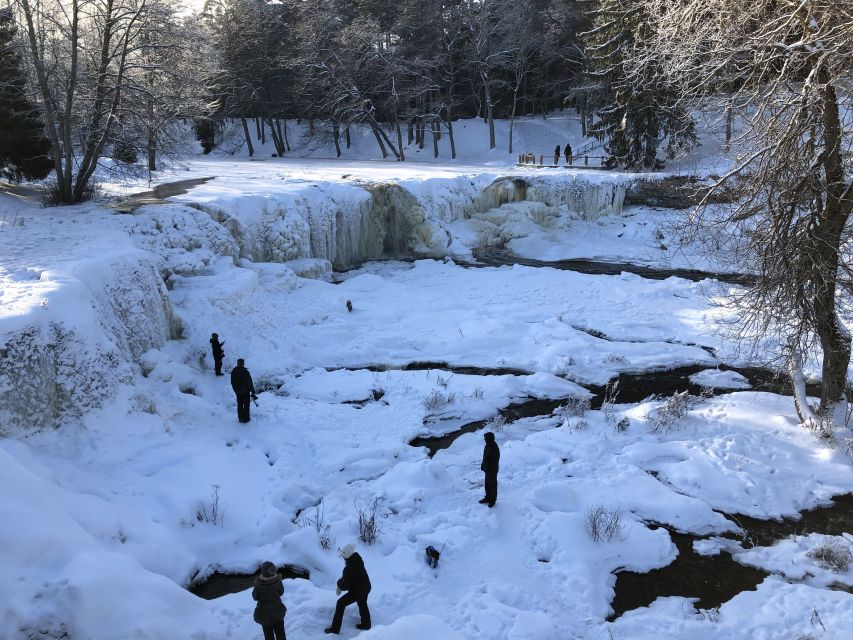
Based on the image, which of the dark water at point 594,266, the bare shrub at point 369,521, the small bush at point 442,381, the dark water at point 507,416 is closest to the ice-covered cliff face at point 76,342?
the bare shrub at point 369,521

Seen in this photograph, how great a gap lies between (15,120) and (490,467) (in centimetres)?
1557

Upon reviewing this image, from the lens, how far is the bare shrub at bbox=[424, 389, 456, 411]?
11.0 meters

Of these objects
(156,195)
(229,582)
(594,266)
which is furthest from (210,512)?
(594,266)

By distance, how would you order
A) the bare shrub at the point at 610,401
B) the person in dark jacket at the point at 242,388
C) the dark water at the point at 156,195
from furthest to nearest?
the dark water at the point at 156,195, the bare shrub at the point at 610,401, the person in dark jacket at the point at 242,388

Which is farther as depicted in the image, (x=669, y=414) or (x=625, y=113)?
(x=625, y=113)

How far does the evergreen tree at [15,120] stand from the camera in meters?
14.9

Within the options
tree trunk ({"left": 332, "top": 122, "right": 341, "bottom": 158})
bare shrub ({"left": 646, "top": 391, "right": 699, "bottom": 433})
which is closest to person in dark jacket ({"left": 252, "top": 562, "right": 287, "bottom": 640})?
bare shrub ({"left": 646, "top": 391, "right": 699, "bottom": 433})

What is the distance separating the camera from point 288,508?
788cm

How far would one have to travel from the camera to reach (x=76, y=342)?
847cm

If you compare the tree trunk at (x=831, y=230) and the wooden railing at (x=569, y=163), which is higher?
the wooden railing at (x=569, y=163)

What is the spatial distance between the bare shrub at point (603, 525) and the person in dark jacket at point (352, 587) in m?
3.07

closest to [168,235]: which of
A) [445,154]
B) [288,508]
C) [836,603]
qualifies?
[288,508]

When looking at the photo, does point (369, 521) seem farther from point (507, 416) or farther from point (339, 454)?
point (507, 416)

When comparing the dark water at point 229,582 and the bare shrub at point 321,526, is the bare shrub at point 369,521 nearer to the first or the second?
the bare shrub at point 321,526
